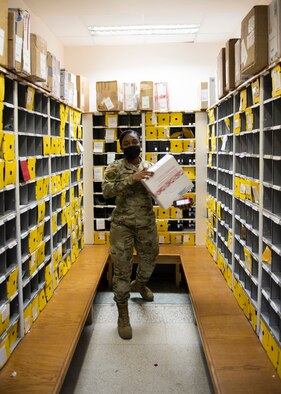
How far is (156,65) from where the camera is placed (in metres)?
6.27

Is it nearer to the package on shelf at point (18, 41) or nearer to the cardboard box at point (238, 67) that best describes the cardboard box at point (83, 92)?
the cardboard box at point (238, 67)

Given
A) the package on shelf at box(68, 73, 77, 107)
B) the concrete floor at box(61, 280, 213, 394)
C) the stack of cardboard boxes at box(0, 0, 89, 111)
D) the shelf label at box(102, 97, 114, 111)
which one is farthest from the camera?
the shelf label at box(102, 97, 114, 111)

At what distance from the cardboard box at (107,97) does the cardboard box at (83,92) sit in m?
0.20

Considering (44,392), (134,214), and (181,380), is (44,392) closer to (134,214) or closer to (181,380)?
(181,380)

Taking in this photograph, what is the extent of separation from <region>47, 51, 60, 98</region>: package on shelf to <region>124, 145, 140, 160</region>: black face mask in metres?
0.94

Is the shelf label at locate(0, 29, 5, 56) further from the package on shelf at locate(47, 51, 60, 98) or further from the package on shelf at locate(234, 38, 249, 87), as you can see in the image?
the package on shelf at locate(234, 38, 249, 87)

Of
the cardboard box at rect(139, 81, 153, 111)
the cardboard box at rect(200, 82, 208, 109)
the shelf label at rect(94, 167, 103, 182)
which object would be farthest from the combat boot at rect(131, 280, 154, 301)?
the cardboard box at rect(200, 82, 208, 109)

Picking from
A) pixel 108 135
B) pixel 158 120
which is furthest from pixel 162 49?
pixel 108 135

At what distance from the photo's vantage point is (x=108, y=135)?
6.06m

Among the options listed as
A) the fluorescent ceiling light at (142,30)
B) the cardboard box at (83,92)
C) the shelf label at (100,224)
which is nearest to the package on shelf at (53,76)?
the cardboard box at (83,92)

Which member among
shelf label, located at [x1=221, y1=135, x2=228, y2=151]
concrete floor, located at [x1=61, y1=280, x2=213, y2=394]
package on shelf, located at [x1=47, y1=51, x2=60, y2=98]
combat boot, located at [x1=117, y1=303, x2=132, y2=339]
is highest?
package on shelf, located at [x1=47, y1=51, x2=60, y2=98]

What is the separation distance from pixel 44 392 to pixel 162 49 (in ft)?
16.4

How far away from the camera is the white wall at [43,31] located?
14.0ft

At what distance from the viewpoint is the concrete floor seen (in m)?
3.08
